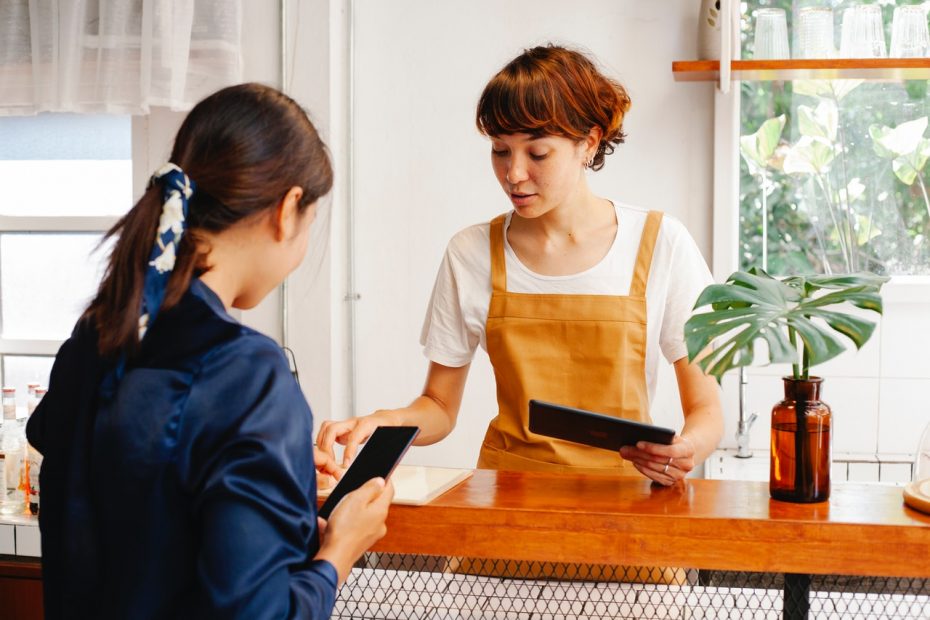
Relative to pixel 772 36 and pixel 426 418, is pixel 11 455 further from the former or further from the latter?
pixel 772 36

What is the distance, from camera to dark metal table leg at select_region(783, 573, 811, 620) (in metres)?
1.35

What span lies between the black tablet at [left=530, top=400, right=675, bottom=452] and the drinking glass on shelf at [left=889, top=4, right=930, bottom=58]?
73.5 inches

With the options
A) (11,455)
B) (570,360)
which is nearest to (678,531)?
(570,360)

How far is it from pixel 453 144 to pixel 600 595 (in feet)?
6.44

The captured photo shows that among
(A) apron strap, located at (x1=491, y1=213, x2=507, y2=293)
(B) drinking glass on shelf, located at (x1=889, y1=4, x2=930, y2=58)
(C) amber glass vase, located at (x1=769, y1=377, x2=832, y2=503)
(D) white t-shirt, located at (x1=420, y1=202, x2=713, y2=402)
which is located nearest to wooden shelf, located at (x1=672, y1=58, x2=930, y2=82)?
(B) drinking glass on shelf, located at (x1=889, y1=4, x2=930, y2=58)

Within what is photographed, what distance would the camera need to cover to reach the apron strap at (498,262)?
78.5 inches

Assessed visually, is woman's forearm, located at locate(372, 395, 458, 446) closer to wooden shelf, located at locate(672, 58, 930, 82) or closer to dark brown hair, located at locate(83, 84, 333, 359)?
dark brown hair, located at locate(83, 84, 333, 359)

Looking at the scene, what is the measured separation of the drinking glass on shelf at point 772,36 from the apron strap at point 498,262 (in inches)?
50.2

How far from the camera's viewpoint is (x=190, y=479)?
3.07ft

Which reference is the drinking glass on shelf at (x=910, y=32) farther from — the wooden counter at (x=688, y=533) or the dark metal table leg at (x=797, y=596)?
the dark metal table leg at (x=797, y=596)

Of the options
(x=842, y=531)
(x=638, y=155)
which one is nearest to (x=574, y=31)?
(x=638, y=155)

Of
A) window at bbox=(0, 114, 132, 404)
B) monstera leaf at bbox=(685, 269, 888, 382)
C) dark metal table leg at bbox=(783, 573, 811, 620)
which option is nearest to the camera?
monstera leaf at bbox=(685, 269, 888, 382)

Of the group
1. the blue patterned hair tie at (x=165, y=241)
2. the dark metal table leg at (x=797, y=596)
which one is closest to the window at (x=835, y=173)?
the dark metal table leg at (x=797, y=596)

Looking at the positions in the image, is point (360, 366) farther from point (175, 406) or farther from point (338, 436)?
point (175, 406)
